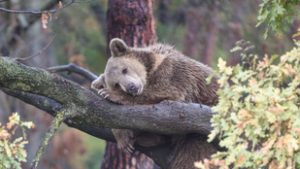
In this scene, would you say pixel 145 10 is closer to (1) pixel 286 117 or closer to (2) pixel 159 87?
(2) pixel 159 87

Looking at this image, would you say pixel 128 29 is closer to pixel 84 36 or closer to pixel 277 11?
pixel 277 11

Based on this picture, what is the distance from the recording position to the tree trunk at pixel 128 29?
975 cm

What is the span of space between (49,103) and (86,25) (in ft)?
41.9

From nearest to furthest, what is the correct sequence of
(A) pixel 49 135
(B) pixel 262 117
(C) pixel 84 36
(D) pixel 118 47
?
(B) pixel 262 117 → (A) pixel 49 135 → (D) pixel 118 47 → (C) pixel 84 36

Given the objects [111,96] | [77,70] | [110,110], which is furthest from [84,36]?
[110,110]

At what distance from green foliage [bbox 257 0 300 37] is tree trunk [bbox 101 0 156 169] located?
140 inches

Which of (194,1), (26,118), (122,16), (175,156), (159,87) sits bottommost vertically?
(175,156)

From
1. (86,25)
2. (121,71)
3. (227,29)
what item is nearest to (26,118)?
(86,25)

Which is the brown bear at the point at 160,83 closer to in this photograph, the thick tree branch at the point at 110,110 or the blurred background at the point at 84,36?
the thick tree branch at the point at 110,110

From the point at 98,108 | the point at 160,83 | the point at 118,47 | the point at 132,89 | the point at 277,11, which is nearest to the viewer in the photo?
the point at 277,11

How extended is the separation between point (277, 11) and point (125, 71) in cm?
270

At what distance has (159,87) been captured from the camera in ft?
27.1

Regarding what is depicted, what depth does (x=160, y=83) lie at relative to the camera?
830 cm

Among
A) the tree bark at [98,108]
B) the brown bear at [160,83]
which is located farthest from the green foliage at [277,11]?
the brown bear at [160,83]
